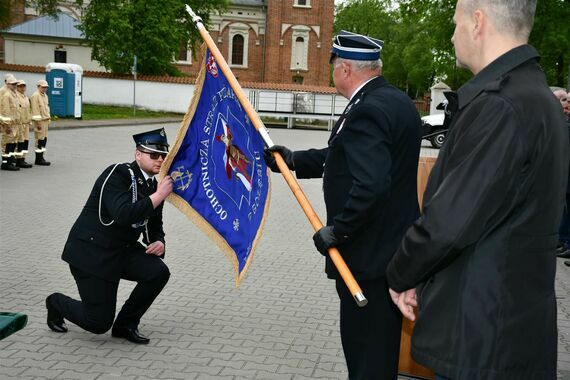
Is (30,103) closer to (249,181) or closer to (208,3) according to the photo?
(249,181)

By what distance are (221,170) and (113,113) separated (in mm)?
34758

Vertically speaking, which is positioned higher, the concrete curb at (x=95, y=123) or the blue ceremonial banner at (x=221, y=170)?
the blue ceremonial banner at (x=221, y=170)

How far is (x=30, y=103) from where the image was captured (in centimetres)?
1769

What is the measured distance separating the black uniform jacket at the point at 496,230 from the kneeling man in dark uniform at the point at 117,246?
320cm

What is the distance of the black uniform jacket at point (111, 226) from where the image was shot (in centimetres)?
543

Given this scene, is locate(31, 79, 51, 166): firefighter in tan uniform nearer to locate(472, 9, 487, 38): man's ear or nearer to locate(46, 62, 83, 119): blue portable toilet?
locate(46, 62, 83, 119): blue portable toilet

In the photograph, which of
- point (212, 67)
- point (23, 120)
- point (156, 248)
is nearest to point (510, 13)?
point (212, 67)

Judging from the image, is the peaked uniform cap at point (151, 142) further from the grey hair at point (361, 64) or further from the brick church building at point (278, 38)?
the brick church building at point (278, 38)

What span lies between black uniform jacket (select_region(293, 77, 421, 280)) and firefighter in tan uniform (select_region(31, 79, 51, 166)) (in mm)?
14634

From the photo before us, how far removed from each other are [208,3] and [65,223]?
3969cm

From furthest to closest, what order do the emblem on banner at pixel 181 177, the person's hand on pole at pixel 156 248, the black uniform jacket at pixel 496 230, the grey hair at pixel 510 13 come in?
the person's hand on pole at pixel 156 248
the emblem on banner at pixel 181 177
the grey hair at pixel 510 13
the black uniform jacket at pixel 496 230

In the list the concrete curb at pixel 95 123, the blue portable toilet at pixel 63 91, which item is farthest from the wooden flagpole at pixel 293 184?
the blue portable toilet at pixel 63 91

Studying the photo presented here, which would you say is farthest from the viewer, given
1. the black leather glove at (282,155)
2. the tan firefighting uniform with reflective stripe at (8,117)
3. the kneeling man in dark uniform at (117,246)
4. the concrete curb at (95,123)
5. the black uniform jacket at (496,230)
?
the concrete curb at (95,123)

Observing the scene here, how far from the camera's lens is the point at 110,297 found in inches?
221
